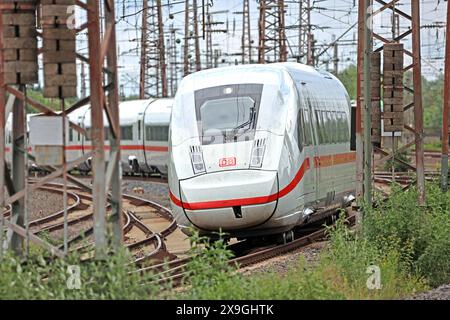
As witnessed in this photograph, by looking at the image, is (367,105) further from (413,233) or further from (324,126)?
(324,126)

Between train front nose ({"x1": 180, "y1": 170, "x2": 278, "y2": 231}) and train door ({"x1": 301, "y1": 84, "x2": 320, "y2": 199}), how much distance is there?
2169 millimetres

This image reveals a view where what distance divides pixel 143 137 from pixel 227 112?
24.6 metres

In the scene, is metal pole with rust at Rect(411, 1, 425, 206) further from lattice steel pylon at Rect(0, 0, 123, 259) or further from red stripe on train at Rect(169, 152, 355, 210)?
lattice steel pylon at Rect(0, 0, 123, 259)

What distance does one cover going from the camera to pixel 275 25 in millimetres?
43844

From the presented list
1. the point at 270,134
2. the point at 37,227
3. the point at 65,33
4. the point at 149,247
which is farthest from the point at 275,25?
the point at 65,33

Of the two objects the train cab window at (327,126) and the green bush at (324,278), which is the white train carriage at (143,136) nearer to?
the train cab window at (327,126)

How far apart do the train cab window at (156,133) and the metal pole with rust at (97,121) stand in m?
28.1

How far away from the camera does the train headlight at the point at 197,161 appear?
15.9 meters

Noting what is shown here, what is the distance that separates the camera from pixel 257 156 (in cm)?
1592

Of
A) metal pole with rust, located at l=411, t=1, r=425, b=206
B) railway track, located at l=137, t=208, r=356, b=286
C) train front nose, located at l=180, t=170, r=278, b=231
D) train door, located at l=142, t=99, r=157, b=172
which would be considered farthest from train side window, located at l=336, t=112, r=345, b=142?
train door, located at l=142, t=99, r=157, b=172

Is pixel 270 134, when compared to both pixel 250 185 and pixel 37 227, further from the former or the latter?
pixel 37 227

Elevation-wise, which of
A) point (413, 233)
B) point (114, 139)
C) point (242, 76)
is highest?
point (242, 76)

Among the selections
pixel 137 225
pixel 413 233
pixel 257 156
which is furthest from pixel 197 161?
pixel 137 225
